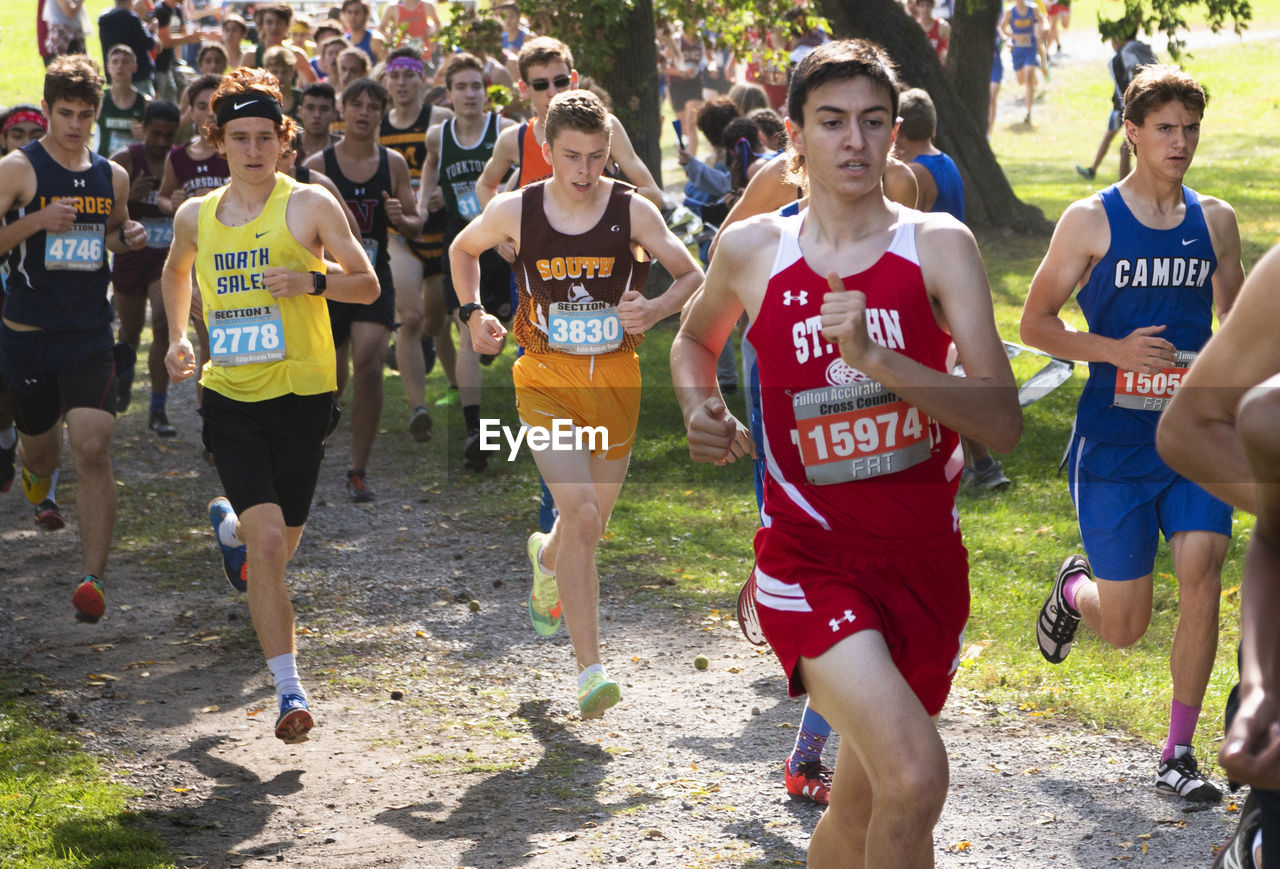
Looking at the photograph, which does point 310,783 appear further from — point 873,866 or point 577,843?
point 873,866

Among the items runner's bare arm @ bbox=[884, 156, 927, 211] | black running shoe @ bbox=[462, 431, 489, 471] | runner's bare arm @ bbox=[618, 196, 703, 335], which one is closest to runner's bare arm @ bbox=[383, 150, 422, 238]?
black running shoe @ bbox=[462, 431, 489, 471]

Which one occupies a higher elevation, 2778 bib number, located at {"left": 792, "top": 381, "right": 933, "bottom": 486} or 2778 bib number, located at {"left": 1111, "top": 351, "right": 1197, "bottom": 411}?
2778 bib number, located at {"left": 792, "top": 381, "right": 933, "bottom": 486}

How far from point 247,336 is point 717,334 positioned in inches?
96.5

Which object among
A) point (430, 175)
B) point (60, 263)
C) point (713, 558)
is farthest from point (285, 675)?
point (430, 175)

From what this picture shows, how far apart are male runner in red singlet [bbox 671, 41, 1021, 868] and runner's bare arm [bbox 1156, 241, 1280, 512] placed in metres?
1.02

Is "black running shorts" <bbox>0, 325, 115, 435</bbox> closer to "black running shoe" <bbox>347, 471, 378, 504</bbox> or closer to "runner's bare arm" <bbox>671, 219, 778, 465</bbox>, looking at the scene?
"black running shoe" <bbox>347, 471, 378, 504</bbox>

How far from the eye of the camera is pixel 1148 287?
5.04 meters

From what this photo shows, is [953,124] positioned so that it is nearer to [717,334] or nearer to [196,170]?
[196,170]

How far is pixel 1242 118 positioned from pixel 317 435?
69.3ft

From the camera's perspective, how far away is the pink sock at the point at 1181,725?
492cm

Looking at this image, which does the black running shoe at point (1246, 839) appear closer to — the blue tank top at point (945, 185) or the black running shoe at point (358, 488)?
the blue tank top at point (945, 185)

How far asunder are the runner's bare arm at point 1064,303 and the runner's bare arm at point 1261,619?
2.94m

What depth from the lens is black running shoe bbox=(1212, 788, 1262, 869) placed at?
2.30 meters
